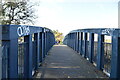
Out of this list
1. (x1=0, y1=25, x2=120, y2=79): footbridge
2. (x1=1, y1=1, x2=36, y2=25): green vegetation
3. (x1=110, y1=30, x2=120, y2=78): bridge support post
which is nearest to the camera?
(x1=0, y1=25, x2=120, y2=79): footbridge

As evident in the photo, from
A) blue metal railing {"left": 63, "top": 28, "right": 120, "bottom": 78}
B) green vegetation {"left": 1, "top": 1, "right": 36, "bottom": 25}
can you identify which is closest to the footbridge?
blue metal railing {"left": 63, "top": 28, "right": 120, "bottom": 78}

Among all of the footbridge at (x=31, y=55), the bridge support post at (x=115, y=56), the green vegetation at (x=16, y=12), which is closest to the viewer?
the footbridge at (x=31, y=55)

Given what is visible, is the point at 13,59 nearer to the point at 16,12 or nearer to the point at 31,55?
the point at 31,55

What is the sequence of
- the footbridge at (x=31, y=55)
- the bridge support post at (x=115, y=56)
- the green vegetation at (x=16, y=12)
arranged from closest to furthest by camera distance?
the footbridge at (x=31, y=55) < the bridge support post at (x=115, y=56) < the green vegetation at (x=16, y=12)

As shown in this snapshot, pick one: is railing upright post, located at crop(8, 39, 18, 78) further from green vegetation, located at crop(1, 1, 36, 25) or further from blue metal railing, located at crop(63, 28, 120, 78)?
green vegetation, located at crop(1, 1, 36, 25)

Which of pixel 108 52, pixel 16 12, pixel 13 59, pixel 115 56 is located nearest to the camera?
pixel 13 59

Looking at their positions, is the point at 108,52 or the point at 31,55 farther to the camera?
the point at 108,52

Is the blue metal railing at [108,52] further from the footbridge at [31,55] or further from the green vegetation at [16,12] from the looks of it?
the green vegetation at [16,12]

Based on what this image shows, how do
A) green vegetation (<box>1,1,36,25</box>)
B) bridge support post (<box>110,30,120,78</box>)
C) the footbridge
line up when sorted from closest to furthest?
the footbridge → bridge support post (<box>110,30,120,78</box>) → green vegetation (<box>1,1,36,25</box>)

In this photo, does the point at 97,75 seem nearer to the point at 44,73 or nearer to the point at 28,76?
the point at 44,73

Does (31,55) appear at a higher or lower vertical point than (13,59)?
lower

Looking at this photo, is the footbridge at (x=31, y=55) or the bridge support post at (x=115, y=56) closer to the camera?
the footbridge at (x=31, y=55)

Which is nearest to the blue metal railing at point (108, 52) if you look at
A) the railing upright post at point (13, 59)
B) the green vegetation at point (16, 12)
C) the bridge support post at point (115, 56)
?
the bridge support post at point (115, 56)

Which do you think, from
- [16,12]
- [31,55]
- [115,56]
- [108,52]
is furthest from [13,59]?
[16,12]
